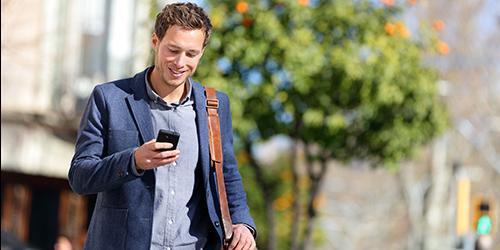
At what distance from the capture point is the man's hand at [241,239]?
4.71 m

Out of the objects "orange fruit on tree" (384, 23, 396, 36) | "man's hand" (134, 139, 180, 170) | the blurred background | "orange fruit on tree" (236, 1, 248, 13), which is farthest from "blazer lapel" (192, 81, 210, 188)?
"orange fruit on tree" (384, 23, 396, 36)

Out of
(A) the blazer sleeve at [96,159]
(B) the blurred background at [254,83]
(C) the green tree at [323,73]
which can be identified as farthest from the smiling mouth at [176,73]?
(C) the green tree at [323,73]

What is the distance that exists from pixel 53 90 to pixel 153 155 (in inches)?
576

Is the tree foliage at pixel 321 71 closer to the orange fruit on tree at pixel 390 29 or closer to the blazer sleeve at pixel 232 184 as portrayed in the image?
the orange fruit on tree at pixel 390 29

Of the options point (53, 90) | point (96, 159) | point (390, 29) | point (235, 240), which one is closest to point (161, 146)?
point (96, 159)

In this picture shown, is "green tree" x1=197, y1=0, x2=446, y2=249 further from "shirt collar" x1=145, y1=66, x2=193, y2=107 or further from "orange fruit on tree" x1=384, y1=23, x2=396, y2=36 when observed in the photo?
"shirt collar" x1=145, y1=66, x2=193, y2=107

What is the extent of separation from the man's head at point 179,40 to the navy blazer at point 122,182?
0.14 meters

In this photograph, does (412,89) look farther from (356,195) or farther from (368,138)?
(356,195)

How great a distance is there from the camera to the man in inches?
181

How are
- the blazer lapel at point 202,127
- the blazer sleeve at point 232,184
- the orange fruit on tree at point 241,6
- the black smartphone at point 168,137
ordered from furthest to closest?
the orange fruit on tree at point 241,6 < the blazer sleeve at point 232,184 < the blazer lapel at point 202,127 < the black smartphone at point 168,137

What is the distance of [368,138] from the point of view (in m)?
19.5

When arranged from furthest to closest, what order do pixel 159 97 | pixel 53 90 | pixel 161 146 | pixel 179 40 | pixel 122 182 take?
pixel 53 90, pixel 159 97, pixel 179 40, pixel 122 182, pixel 161 146

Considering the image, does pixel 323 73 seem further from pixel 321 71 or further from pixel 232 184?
pixel 232 184

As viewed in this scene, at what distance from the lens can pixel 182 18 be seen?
181 inches
